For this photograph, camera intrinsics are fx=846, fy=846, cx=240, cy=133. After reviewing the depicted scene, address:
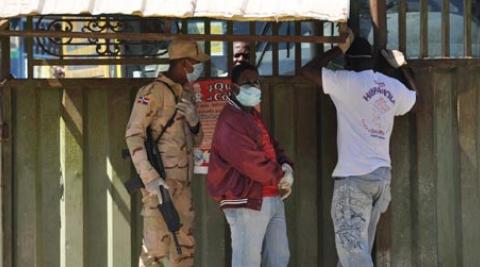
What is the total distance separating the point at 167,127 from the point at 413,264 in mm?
1959

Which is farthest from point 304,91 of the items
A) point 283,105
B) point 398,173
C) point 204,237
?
point 204,237

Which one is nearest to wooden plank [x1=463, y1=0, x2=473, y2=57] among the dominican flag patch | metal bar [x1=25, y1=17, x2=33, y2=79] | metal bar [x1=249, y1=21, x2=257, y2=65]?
metal bar [x1=249, y1=21, x2=257, y2=65]

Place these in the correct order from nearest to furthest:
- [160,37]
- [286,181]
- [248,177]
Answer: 1. [160,37]
2. [248,177]
3. [286,181]

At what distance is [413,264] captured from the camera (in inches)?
227

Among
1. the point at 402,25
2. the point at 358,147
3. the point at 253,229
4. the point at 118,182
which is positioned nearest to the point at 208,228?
the point at 118,182

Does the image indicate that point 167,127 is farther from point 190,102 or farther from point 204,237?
point 204,237

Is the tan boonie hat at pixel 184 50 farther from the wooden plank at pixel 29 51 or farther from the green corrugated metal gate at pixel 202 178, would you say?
the wooden plank at pixel 29 51

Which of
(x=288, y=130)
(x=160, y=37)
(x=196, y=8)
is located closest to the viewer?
(x=196, y=8)

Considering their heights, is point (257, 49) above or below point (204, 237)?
above

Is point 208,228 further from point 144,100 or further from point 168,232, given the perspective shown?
point 144,100

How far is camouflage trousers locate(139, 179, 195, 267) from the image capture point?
5156 mm

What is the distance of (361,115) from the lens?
16.9 feet

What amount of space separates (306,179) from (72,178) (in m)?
1.57

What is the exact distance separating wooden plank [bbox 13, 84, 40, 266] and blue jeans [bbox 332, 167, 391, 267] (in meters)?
1.97
